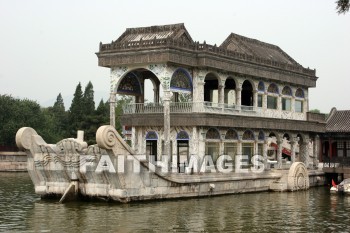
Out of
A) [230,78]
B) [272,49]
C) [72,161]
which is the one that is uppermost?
[272,49]

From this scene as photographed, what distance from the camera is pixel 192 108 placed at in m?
28.0

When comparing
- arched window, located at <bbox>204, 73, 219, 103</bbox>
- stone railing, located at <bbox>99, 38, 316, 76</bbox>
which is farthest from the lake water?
arched window, located at <bbox>204, 73, 219, 103</bbox>

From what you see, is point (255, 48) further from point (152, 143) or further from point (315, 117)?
point (152, 143)

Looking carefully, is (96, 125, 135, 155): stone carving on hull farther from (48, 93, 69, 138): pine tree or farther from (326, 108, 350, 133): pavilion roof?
(48, 93, 69, 138): pine tree

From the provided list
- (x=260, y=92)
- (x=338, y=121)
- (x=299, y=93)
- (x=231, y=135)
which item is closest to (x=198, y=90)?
A: (x=231, y=135)

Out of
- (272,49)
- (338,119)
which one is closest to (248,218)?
(272,49)

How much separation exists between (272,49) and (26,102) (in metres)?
29.1

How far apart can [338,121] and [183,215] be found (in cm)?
2192

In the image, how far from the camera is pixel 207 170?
92.3ft

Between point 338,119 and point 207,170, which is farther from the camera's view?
point 338,119

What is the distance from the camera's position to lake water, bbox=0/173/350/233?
18828mm

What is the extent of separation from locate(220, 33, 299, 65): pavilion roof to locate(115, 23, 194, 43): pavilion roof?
5104 mm

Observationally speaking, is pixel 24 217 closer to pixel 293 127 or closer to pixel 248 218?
pixel 248 218

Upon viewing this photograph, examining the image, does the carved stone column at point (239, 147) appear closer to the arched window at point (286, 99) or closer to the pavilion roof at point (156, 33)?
the arched window at point (286, 99)
